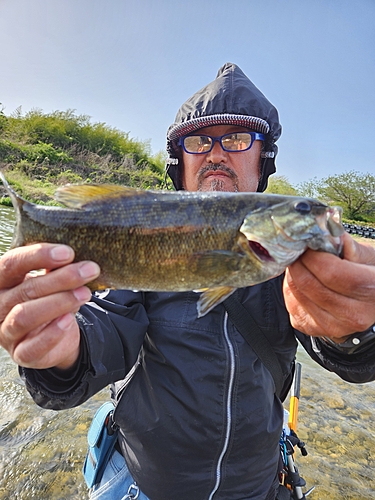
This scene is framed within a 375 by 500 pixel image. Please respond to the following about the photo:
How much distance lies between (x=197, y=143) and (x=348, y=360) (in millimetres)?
2587

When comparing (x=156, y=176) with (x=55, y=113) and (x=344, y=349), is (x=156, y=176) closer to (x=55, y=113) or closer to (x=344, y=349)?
(x=55, y=113)

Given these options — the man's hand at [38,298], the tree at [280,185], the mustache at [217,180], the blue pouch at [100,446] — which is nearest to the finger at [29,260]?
the man's hand at [38,298]

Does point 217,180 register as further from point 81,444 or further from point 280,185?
point 280,185

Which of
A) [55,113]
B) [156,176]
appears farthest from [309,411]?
[55,113]

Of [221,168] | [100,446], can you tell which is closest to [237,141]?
[221,168]

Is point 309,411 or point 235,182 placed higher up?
point 235,182

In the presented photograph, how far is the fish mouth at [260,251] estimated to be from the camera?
1.79m

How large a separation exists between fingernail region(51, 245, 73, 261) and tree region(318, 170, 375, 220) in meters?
56.9

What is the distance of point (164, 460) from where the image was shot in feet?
7.59

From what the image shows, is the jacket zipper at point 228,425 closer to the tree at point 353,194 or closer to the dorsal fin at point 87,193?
the dorsal fin at point 87,193

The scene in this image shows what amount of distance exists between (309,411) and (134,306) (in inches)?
179

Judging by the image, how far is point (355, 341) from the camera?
6.32ft

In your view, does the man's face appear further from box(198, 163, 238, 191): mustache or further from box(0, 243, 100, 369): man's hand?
box(0, 243, 100, 369): man's hand

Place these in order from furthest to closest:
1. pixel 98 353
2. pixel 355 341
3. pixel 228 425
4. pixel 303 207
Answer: pixel 228 425 → pixel 98 353 → pixel 355 341 → pixel 303 207
